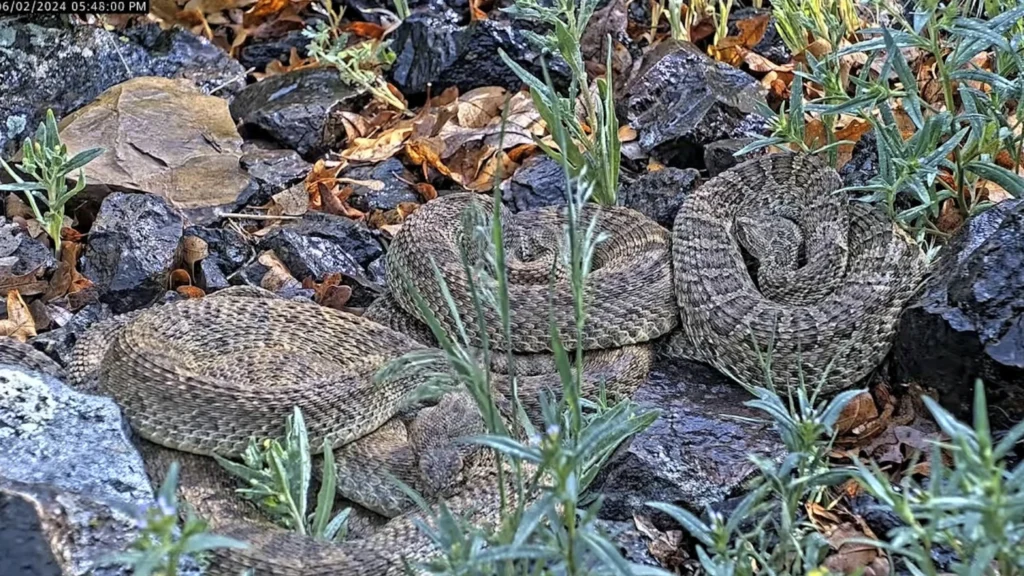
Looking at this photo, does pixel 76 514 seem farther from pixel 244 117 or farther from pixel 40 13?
pixel 40 13

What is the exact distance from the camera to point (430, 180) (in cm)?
888

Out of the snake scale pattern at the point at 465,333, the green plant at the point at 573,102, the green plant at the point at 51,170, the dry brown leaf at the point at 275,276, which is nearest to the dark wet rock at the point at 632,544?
the snake scale pattern at the point at 465,333

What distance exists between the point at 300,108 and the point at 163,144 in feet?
3.45

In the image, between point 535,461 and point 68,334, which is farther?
point 68,334

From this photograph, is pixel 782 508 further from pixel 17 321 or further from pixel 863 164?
pixel 17 321

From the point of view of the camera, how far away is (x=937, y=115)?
6.27 m

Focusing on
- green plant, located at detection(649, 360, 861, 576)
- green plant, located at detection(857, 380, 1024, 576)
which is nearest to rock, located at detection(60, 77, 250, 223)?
green plant, located at detection(649, 360, 861, 576)

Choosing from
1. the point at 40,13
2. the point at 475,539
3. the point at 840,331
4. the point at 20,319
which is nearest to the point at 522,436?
the point at 840,331

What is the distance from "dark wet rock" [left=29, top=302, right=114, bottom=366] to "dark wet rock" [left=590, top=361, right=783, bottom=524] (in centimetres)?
308

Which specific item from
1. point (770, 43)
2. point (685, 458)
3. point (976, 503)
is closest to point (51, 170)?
point (685, 458)

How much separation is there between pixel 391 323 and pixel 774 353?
2.21 m

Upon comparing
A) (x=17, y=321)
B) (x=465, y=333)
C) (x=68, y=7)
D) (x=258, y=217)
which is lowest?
(x=17, y=321)

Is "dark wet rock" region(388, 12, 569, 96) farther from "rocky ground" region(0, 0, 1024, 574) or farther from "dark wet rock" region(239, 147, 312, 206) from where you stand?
"dark wet rock" region(239, 147, 312, 206)

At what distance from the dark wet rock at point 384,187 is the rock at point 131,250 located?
1.34 metres
